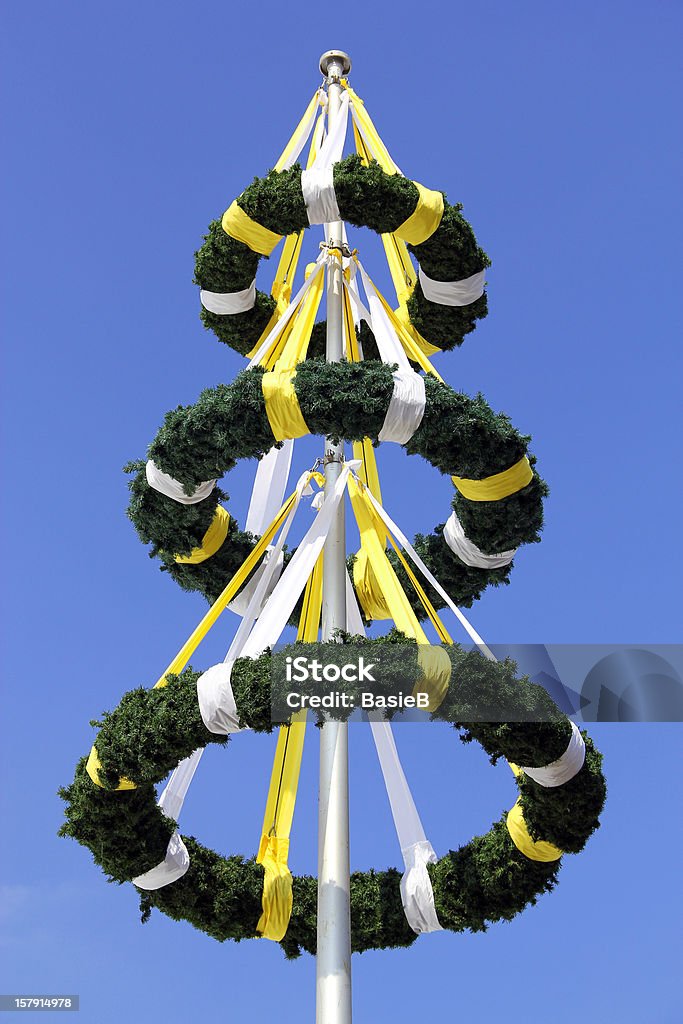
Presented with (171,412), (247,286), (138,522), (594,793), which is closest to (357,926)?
(594,793)

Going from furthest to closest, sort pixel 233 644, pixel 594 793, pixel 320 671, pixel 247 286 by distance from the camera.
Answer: pixel 247 286, pixel 233 644, pixel 594 793, pixel 320 671

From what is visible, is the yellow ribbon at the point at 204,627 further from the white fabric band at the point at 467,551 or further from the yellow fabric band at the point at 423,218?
the yellow fabric band at the point at 423,218

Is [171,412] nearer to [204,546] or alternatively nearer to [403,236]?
[204,546]

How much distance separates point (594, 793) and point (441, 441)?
3.25m

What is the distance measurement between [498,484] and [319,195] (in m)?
3.13

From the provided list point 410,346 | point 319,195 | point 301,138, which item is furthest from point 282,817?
point 301,138

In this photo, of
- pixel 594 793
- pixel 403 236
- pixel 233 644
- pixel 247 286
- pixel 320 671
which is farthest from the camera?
pixel 247 286

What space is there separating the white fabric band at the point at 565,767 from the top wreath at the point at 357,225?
4890 mm

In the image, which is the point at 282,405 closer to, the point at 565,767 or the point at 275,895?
the point at 565,767

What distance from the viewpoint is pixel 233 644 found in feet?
34.6

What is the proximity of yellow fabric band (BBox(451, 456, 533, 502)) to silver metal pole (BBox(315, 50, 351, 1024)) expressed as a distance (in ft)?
4.26

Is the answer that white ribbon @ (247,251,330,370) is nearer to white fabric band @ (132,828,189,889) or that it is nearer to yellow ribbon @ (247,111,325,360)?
yellow ribbon @ (247,111,325,360)

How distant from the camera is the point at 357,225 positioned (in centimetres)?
1118
